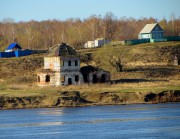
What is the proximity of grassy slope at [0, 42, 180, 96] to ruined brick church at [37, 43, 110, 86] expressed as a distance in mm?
2130

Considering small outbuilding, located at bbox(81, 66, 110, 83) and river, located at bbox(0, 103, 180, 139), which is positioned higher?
small outbuilding, located at bbox(81, 66, 110, 83)

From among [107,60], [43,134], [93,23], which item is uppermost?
[93,23]

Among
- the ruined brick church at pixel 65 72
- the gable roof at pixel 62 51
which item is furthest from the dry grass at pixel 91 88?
the gable roof at pixel 62 51

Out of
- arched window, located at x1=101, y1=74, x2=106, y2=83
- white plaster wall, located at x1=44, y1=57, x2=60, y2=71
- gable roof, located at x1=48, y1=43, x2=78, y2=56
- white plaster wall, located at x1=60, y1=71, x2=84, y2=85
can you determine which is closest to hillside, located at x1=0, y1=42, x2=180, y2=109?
arched window, located at x1=101, y1=74, x2=106, y2=83

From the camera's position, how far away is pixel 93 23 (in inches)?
6107

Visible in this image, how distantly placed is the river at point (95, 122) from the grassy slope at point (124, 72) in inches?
273

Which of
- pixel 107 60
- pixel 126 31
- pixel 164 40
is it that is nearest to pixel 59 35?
pixel 126 31

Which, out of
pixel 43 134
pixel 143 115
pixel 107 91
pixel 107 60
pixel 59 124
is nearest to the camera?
pixel 43 134

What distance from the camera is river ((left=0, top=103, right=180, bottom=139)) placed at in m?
56.0

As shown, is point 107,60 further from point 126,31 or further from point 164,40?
point 126,31

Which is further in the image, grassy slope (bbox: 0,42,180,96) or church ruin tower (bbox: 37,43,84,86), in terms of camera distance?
church ruin tower (bbox: 37,43,84,86)

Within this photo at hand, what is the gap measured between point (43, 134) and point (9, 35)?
10299 centimetres

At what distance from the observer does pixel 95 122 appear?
6297 centimetres

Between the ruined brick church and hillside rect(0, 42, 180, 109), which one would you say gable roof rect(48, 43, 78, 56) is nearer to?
the ruined brick church
